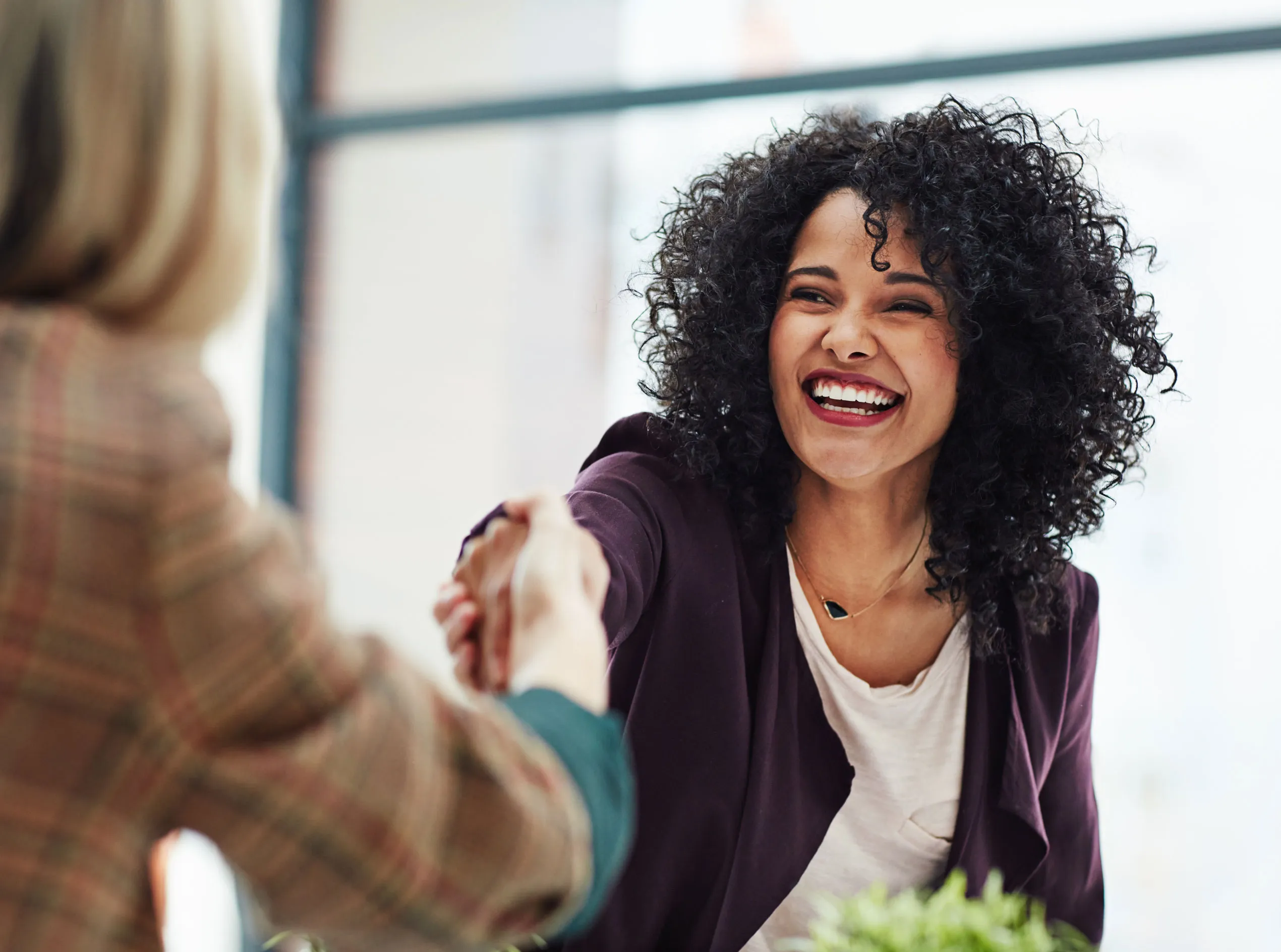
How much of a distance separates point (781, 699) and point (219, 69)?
1.12 m

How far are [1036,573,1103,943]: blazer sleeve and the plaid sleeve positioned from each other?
3.90ft

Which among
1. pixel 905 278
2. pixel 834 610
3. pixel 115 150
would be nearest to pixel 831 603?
pixel 834 610

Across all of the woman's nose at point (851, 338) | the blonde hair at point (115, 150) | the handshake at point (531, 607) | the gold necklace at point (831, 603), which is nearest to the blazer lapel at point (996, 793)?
the gold necklace at point (831, 603)

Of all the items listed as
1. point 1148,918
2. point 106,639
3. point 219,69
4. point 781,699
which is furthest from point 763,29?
point 106,639

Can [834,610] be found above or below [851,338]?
below

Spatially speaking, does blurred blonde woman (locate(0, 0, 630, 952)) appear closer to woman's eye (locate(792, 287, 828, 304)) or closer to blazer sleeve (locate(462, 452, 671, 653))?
blazer sleeve (locate(462, 452, 671, 653))

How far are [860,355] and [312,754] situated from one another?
3.62 feet

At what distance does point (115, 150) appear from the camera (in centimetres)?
76

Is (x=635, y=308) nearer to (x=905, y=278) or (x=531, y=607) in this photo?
(x=905, y=278)

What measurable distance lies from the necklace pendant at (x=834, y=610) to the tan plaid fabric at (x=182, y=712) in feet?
3.27

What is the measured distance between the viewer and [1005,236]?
67.9 inches

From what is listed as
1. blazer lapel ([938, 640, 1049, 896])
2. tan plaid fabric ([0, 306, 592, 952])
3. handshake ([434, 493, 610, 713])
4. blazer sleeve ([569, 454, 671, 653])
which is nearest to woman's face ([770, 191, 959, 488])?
blazer sleeve ([569, 454, 671, 653])

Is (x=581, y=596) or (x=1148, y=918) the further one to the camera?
(x=1148, y=918)

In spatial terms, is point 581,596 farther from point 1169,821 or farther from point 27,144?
point 1169,821
